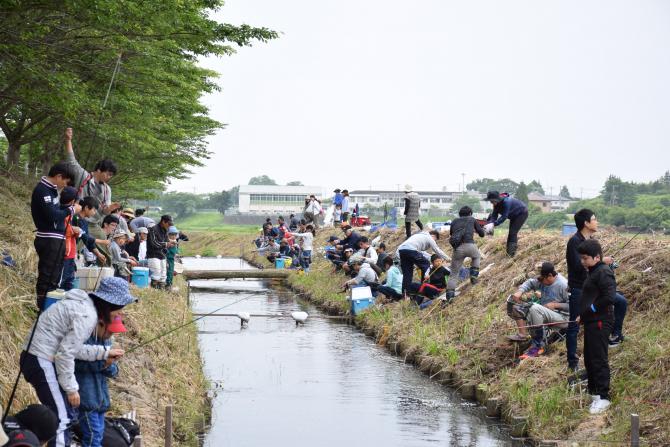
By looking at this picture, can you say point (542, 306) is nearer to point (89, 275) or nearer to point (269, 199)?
point (89, 275)

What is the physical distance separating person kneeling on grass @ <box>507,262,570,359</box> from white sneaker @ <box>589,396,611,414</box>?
2010mm

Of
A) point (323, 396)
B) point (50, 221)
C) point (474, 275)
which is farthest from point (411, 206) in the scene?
point (50, 221)

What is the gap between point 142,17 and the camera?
45.3 ft

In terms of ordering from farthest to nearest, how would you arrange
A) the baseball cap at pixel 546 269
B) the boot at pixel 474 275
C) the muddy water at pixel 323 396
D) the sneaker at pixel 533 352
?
the boot at pixel 474 275 → the sneaker at pixel 533 352 → the baseball cap at pixel 546 269 → the muddy water at pixel 323 396

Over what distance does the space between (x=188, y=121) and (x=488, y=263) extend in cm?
1409

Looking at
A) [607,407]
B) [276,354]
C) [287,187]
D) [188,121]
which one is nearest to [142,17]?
[276,354]

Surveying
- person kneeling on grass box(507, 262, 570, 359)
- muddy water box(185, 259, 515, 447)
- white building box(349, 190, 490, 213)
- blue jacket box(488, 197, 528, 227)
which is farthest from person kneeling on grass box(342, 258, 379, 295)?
white building box(349, 190, 490, 213)

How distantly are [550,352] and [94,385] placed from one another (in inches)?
298

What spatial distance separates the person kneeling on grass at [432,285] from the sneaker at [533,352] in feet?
17.8

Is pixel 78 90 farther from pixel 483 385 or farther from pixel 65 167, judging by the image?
pixel 483 385

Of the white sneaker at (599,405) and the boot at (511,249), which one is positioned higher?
the boot at (511,249)

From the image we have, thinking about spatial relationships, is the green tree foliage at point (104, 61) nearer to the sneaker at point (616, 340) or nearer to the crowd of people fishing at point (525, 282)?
the crowd of people fishing at point (525, 282)

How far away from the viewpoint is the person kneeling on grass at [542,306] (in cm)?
1207

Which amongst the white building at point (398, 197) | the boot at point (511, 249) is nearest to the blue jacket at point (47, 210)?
the boot at point (511, 249)
